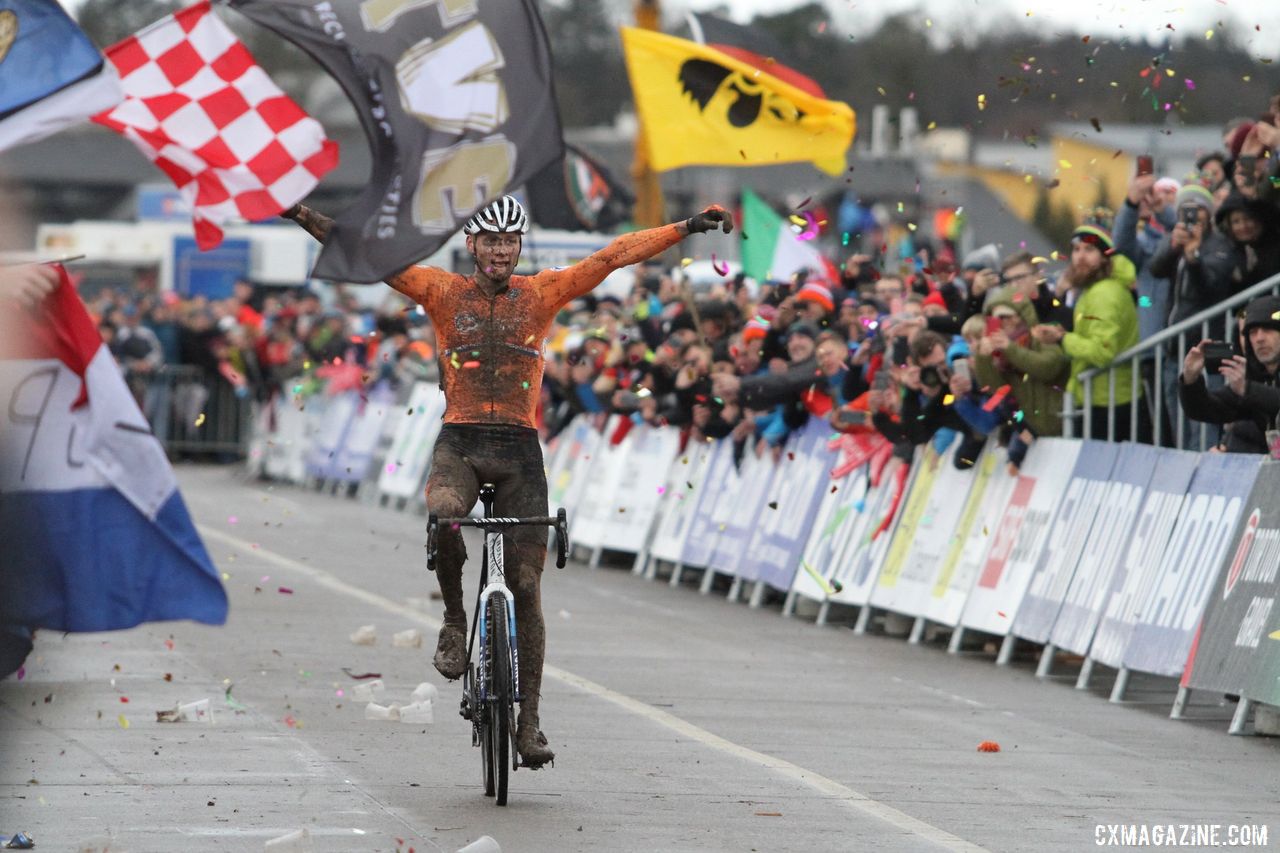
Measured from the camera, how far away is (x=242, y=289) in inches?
1479

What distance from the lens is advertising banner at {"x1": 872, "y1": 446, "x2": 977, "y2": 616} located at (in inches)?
623

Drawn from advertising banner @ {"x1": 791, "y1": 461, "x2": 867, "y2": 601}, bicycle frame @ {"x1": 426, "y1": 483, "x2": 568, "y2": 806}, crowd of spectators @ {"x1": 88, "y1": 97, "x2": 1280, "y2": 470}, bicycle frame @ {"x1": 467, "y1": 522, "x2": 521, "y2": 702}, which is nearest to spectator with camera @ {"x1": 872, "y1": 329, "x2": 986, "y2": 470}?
crowd of spectators @ {"x1": 88, "y1": 97, "x2": 1280, "y2": 470}

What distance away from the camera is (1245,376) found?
41.2 ft

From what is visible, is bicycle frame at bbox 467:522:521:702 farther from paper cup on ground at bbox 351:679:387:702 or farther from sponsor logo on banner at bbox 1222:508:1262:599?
sponsor logo on banner at bbox 1222:508:1262:599

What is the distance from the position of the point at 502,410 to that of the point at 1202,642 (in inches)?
180

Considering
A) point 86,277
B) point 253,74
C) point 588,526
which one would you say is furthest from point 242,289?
point 253,74

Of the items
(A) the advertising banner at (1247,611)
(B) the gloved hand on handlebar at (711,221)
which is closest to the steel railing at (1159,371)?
(A) the advertising banner at (1247,611)

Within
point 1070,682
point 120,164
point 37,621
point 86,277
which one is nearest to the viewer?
point 37,621

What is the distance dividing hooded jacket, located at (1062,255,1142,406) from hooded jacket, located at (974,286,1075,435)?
16cm

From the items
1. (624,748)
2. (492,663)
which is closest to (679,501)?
(624,748)

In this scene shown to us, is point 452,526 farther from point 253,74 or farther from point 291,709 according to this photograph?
point 253,74

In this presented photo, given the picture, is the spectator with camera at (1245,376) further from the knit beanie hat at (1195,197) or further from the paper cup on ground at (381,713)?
the paper cup on ground at (381,713)

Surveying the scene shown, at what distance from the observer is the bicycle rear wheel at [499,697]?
8992mm

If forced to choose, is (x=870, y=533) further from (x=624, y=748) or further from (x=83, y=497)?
(x=83, y=497)
